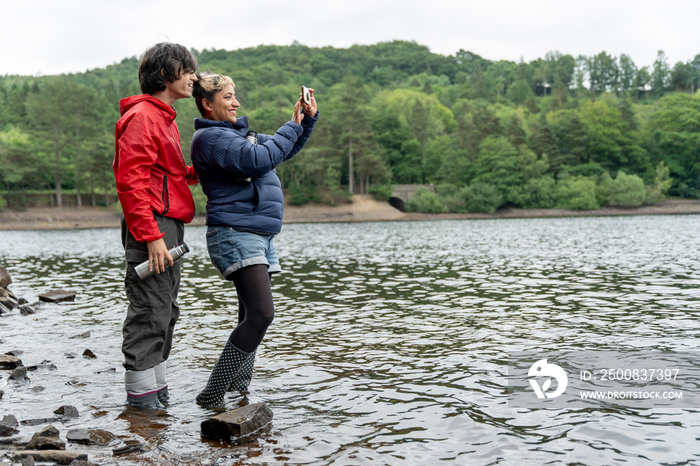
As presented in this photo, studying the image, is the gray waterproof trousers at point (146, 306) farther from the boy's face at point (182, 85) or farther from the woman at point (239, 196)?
the boy's face at point (182, 85)

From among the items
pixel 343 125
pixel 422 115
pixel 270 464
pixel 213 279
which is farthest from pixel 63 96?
pixel 270 464

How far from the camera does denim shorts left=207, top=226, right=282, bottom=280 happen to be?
522 centimetres

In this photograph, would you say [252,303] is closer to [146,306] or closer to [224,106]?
[146,306]

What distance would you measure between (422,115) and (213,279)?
104 metres

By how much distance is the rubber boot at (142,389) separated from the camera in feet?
17.8

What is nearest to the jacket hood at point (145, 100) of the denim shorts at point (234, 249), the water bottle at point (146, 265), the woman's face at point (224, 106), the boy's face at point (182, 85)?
the boy's face at point (182, 85)

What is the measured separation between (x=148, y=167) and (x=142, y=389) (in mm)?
2048

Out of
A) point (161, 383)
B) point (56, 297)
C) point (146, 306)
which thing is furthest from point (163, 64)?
point (56, 297)

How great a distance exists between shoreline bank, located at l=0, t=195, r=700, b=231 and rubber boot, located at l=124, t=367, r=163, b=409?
75.2m

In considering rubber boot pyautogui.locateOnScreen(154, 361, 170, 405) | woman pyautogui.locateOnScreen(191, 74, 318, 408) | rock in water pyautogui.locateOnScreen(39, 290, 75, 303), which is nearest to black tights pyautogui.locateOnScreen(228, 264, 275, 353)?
woman pyautogui.locateOnScreen(191, 74, 318, 408)

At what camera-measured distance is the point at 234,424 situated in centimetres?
479

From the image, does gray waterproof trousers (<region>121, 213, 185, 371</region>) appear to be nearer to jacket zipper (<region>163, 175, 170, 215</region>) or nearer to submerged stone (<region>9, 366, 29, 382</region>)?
jacket zipper (<region>163, 175, 170, 215</region>)

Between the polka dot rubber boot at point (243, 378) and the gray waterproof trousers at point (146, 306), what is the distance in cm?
96

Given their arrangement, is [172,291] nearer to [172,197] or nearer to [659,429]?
[172,197]
